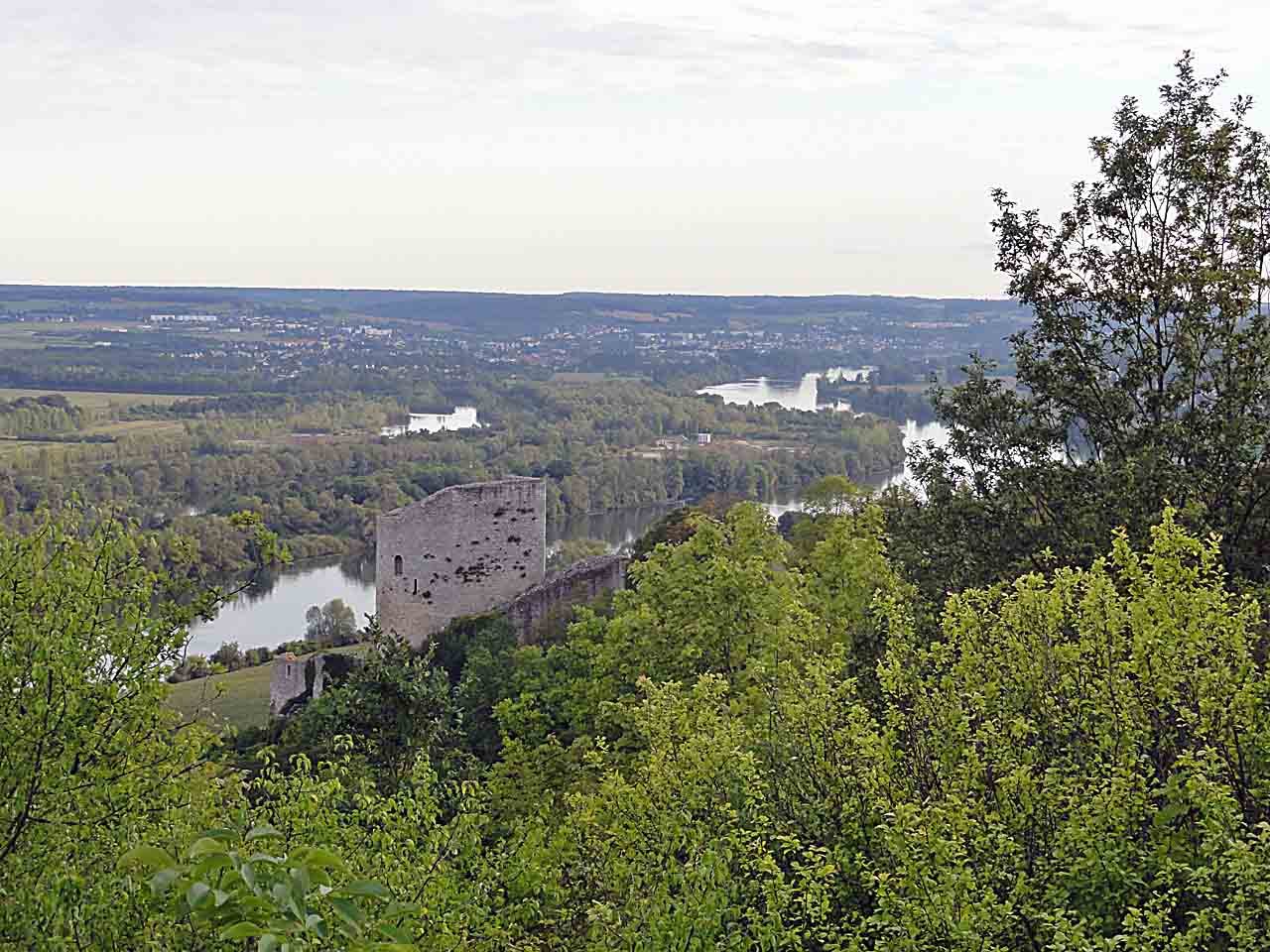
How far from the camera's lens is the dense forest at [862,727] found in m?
6.98

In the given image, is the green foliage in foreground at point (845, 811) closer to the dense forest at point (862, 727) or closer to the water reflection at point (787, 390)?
the dense forest at point (862, 727)

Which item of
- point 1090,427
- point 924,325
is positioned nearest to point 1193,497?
point 1090,427

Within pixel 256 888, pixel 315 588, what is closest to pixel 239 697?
pixel 315 588

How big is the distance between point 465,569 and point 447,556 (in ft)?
1.35

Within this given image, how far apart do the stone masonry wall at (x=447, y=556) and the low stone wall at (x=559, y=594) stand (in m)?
0.65

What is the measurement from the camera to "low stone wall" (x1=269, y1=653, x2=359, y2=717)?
2445 centimetres

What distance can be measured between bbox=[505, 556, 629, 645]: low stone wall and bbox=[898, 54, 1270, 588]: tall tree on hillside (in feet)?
36.7

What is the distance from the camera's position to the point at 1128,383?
14523 millimetres

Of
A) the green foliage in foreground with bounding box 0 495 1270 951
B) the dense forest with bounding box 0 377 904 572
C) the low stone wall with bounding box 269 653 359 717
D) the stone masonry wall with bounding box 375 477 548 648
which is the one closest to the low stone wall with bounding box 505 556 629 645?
the stone masonry wall with bounding box 375 477 548 648

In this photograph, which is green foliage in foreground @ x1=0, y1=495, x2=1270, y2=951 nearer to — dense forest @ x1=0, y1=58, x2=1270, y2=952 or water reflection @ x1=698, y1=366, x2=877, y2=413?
dense forest @ x1=0, y1=58, x2=1270, y2=952

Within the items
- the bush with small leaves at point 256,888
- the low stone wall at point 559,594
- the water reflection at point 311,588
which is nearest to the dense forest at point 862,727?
the bush with small leaves at point 256,888

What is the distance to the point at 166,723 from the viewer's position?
9.05 metres

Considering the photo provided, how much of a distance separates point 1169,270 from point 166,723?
A: 10.3 m

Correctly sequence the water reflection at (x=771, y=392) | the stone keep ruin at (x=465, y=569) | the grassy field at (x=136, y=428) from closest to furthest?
1. the stone keep ruin at (x=465, y=569)
2. the grassy field at (x=136, y=428)
3. the water reflection at (x=771, y=392)
